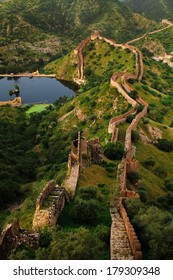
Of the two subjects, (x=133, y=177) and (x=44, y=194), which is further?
(x=133, y=177)

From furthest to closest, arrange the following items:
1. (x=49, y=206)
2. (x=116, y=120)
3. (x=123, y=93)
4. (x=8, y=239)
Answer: (x=123, y=93) < (x=116, y=120) < (x=49, y=206) < (x=8, y=239)

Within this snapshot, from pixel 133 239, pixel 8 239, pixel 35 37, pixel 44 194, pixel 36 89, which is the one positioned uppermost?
pixel 133 239

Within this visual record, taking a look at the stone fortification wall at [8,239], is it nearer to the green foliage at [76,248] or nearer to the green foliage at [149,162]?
the green foliage at [76,248]

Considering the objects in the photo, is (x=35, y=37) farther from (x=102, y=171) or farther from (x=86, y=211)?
(x=86, y=211)

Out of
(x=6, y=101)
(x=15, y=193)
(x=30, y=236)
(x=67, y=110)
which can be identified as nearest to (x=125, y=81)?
(x=67, y=110)

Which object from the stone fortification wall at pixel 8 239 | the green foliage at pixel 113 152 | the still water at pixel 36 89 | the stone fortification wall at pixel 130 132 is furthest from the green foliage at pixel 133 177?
the still water at pixel 36 89

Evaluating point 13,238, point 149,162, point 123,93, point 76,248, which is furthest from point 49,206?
point 123,93

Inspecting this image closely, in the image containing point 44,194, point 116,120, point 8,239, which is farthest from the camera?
point 116,120

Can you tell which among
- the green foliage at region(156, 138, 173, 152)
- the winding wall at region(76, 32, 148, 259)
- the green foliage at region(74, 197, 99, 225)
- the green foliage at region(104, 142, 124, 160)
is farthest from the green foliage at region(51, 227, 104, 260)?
the green foliage at region(156, 138, 173, 152)
